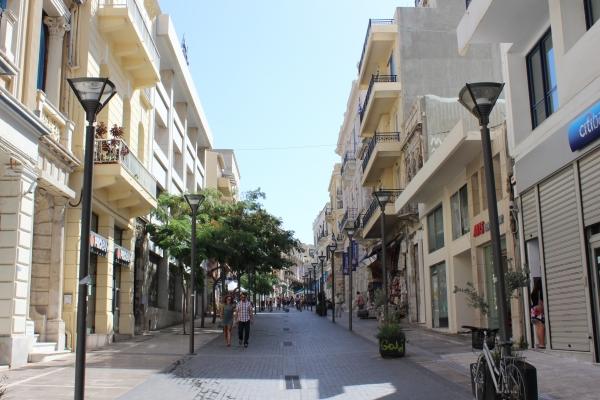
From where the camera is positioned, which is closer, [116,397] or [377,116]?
[116,397]

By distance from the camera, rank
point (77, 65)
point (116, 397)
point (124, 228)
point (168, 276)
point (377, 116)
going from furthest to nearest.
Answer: point (377, 116) < point (168, 276) < point (124, 228) < point (77, 65) < point (116, 397)

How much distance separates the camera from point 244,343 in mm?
19844

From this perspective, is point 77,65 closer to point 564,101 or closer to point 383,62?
point 564,101

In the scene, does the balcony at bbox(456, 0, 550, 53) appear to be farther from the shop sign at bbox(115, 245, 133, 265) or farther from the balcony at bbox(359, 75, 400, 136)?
the balcony at bbox(359, 75, 400, 136)

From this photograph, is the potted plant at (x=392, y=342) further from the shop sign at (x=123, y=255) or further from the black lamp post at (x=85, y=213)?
the shop sign at (x=123, y=255)

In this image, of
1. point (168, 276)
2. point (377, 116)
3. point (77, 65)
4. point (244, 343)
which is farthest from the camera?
point (377, 116)

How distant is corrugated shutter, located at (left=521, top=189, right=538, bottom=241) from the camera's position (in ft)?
49.7

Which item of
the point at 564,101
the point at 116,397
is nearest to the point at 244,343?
the point at 116,397

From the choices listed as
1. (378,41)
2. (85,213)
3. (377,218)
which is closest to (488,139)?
(85,213)

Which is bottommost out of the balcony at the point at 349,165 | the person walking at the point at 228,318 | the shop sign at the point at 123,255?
the person walking at the point at 228,318

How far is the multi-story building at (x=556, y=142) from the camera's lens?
1219 centimetres

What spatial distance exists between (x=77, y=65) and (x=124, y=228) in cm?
744

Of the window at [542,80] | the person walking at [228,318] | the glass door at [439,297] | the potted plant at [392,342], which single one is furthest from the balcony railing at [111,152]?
the glass door at [439,297]

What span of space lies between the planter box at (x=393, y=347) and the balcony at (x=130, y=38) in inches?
496
